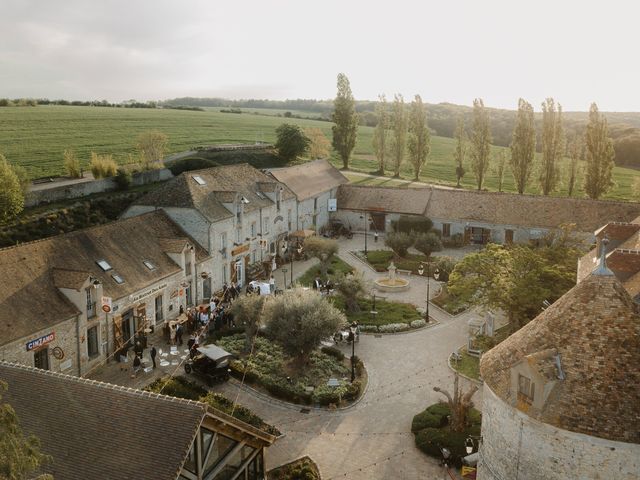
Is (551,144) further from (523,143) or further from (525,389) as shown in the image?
(525,389)

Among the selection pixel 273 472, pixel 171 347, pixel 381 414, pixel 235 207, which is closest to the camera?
pixel 273 472

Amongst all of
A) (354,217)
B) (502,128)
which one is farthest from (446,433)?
(502,128)

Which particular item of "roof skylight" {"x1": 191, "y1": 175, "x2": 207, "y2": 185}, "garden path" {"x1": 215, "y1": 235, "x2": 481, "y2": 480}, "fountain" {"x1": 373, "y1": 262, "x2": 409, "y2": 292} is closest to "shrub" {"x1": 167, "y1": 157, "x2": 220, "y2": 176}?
"roof skylight" {"x1": 191, "y1": 175, "x2": 207, "y2": 185}

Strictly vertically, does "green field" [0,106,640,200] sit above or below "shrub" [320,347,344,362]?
above

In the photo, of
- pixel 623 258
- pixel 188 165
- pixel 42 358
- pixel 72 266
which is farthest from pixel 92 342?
pixel 188 165

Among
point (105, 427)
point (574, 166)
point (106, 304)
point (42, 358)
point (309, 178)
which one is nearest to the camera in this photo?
A: point (105, 427)

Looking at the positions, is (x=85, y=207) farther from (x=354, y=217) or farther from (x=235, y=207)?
(x=354, y=217)

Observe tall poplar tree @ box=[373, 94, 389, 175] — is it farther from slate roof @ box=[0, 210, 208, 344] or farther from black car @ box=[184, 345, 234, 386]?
black car @ box=[184, 345, 234, 386]
